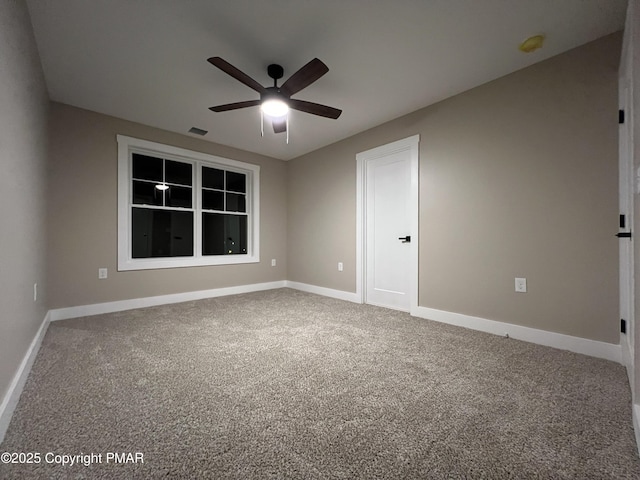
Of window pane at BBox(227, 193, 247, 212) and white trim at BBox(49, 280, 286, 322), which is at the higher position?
window pane at BBox(227, 193, 247, 212)

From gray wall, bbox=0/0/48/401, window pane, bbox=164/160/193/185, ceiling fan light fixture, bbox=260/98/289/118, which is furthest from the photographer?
window pane, bbox=164/160/193/185

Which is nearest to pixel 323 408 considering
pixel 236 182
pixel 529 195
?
pixel 529 195

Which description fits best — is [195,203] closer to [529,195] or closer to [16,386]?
[16,386]

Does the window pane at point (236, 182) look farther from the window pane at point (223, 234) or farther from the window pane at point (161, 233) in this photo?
the window pane at point (161, 233)

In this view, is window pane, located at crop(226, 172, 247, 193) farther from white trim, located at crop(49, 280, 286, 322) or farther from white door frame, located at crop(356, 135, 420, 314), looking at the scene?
white door frame, located at crop(356, 135, 420, 314)

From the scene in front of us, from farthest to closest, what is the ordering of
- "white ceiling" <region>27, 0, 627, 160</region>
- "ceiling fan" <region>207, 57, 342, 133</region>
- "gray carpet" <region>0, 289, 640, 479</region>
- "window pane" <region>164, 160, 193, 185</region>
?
"window pane" <region>164, 160, 193, 185</region> → "ceiling fan" <region>207, 57, 342, 133</region> → "white ceiling" <region>27, 0, 627, 160</region> → "gray carpet" <region>0, 289, 640, 479</region>

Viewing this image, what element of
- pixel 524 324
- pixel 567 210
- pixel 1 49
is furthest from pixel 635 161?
pixel 1 49

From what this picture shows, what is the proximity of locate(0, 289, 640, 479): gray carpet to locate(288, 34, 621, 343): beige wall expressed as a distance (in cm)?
45

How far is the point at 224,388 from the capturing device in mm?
1602

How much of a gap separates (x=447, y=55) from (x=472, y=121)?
76 cm

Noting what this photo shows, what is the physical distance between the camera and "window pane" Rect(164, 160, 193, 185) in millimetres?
3926

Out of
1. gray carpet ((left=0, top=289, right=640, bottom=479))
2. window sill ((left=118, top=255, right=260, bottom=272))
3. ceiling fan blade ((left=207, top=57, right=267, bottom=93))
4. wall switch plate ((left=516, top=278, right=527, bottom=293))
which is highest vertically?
ceiling fan blade ((left=207, top=57, right=267, bottom=93))

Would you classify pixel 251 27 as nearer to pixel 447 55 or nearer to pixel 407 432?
pixel 447 55

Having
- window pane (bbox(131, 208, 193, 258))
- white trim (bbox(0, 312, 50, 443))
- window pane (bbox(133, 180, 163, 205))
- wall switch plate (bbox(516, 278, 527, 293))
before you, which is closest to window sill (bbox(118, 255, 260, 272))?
window pane (bbox(131, 208, 193, 258))
